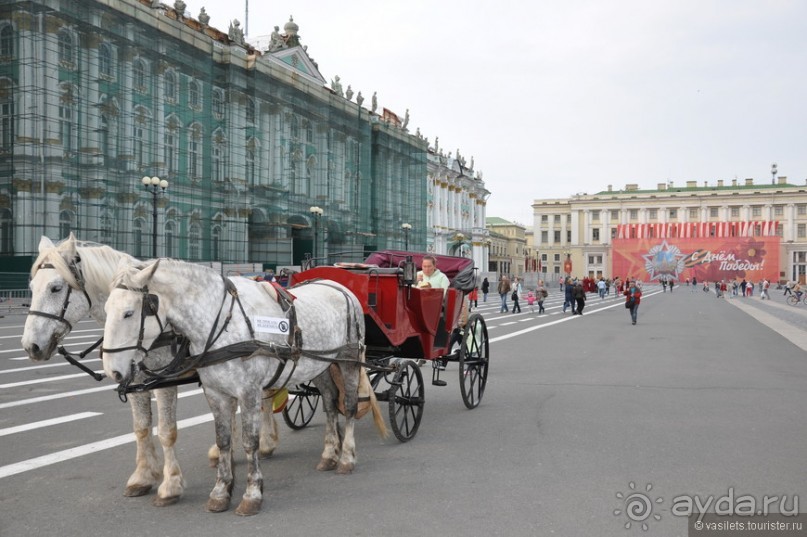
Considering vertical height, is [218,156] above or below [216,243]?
above

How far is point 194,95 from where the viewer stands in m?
37.5

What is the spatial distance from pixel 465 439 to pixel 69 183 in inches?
1060

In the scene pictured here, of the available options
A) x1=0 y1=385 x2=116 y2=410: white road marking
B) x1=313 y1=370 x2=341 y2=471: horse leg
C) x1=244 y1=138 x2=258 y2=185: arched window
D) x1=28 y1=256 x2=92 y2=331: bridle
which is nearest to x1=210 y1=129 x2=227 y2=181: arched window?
x1=244 y1=138 x2=258 y2=185: arched window

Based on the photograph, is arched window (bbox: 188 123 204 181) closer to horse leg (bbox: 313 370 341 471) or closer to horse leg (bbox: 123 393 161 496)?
horse leg (bbox: 313 370 341 471)

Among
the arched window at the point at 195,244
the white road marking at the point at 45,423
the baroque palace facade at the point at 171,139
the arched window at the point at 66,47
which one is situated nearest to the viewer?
the white road marking at the point at 45,423

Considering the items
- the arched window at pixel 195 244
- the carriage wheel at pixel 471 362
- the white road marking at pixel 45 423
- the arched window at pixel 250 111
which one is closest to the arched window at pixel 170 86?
the arched window at pixel 250 111

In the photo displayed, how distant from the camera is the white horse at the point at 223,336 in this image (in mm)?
4438

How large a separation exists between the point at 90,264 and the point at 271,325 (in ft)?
4.59

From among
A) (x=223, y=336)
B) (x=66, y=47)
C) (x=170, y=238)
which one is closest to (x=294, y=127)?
(x=170, y=238)

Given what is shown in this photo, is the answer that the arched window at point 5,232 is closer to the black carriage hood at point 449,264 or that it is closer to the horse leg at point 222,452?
the black carriage hood at point 449,264

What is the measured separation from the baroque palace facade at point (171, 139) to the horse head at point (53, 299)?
22.3m

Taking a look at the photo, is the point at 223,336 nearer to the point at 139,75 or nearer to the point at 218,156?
the point at 139,75

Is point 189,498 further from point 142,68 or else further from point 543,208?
point 543,208

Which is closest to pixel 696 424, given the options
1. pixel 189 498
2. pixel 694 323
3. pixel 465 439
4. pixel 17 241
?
pixel 465 439
